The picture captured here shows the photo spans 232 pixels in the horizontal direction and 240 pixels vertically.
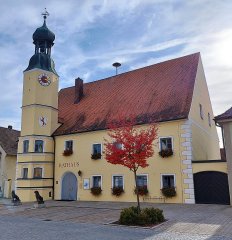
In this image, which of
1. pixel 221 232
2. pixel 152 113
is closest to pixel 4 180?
pixel 152 113

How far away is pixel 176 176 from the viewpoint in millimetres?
20906

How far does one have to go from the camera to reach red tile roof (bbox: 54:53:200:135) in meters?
23.3

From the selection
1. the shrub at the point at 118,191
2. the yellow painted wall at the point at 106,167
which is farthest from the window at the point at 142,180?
the shrub at the point at 118,191

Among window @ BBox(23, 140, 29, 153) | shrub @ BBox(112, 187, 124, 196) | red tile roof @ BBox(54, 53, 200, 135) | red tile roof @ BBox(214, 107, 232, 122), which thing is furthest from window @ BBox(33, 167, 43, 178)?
A: red tile roof @ BBox(214, 107, 232, 122)

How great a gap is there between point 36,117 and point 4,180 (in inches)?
400

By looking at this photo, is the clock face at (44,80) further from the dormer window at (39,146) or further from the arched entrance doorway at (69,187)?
the arched entrance doorway at (69,187)

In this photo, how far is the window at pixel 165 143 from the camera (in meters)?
21.9

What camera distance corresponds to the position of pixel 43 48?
3016cm

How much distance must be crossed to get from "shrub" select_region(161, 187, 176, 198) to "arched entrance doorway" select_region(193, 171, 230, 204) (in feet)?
4.91

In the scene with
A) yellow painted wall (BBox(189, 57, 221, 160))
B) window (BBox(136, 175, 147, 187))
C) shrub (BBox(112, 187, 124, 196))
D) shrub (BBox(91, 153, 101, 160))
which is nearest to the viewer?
window (BBox(136, 175, 147, 187))

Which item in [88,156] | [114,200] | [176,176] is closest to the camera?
[176,176]

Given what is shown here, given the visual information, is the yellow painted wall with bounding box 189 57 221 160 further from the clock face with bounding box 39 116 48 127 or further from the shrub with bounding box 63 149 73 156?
the clock face with bounding box 39 116 48 127

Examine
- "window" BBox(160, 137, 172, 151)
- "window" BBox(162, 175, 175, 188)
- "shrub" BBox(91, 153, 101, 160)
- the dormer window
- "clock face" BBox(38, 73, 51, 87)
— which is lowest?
"window" BBox(162, 175, 175, 188)

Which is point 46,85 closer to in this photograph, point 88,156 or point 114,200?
point 88,156
